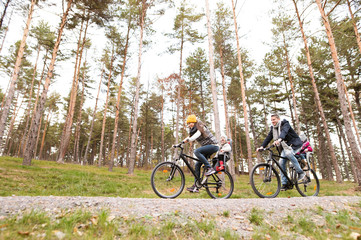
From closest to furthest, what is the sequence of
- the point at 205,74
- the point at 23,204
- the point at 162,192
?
the point at 23,204 < the point at 162,192 < the point at 205,74

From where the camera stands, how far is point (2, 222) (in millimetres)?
2055

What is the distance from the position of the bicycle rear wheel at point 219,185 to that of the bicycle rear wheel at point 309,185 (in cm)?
212

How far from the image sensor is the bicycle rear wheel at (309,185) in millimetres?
5395

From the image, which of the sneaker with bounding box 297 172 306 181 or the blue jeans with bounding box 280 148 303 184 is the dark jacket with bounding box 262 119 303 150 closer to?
the blue jeans with bounding box 280 148 303 184

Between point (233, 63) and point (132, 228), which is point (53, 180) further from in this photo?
point (233, 63)

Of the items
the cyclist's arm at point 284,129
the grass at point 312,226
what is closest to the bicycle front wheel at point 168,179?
the grass at point 312,226

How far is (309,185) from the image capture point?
5.70 meters

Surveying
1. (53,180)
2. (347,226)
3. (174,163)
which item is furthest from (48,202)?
(53,180)

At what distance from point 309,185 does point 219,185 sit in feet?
10.7

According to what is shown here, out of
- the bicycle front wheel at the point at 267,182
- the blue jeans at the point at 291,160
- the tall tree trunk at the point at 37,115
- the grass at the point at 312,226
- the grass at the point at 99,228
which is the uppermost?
the tall tree trunk at the point at 37,115

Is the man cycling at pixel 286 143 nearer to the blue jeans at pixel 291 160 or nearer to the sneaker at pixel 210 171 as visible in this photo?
the blue jeans at pixel 291 160

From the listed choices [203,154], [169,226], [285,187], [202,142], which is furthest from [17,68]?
[285,187]

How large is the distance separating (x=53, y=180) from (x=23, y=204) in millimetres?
6253

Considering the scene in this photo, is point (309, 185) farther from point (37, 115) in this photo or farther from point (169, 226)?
point (37, 115)
